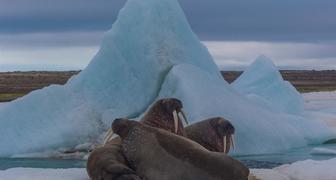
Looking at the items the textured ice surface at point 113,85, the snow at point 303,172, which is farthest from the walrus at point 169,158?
the textured ice surface at point 113,85

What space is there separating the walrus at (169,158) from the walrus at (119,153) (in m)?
0.16

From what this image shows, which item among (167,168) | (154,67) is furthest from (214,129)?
(154,67)

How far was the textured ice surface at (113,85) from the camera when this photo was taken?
502 inches

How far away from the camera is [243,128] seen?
12.8 metres

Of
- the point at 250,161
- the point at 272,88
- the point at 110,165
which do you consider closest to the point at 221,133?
the point at 110,165

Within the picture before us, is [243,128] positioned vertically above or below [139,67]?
below

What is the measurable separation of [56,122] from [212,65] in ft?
12.0

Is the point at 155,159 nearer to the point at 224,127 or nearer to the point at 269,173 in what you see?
the point at 224,127

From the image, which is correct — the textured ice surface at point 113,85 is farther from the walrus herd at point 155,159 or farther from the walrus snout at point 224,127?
the walrus herd at point 155,159

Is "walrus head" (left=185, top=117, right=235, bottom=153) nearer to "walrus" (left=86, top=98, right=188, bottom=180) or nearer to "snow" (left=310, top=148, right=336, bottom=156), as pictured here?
"walrus" (left=86, top=98, right=188, bottom=180)

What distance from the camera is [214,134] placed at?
7559mm

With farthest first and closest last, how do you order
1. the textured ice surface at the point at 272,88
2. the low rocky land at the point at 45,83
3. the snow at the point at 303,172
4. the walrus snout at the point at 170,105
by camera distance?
the low rocky land at the point at 45,83 → the textured ice surface at the point at 272,88 → the snow at the point at 303,172 → the walrus snout at the point at 170,105

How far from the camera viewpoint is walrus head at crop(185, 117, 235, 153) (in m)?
7.54

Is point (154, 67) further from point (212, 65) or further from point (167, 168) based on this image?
point (167, 168)
